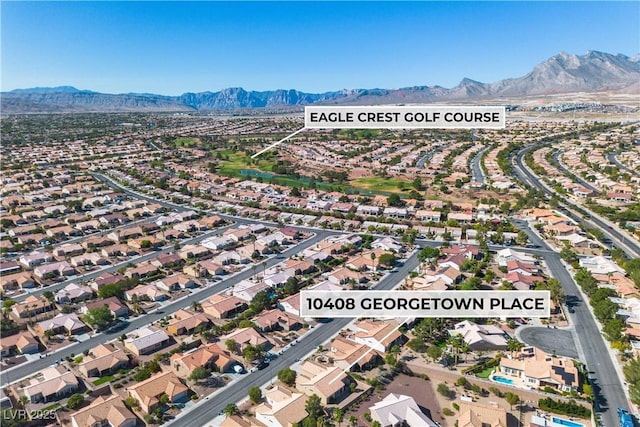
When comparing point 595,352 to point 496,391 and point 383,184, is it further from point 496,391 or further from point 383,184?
point 383,184

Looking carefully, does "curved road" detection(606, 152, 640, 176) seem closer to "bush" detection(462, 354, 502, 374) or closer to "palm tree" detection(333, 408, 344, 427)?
"bush" detection(462, 354, 502, 374)

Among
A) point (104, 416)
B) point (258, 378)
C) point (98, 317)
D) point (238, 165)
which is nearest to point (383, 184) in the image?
point (238, 165)

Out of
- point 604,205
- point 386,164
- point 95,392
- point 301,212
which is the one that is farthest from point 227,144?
point 95,392

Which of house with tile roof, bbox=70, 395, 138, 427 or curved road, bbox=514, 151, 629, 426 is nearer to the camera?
house with tile roof, bbox=70, 395, 138, 427

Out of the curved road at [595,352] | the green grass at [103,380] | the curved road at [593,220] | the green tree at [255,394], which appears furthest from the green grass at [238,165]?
the green tree at [255,394]

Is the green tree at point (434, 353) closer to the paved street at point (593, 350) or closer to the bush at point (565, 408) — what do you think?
the bush at point (565, 408)

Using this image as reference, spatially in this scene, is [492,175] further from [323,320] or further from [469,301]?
[469,301]

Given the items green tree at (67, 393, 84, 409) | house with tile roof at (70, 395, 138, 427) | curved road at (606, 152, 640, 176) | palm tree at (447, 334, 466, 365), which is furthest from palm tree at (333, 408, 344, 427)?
curved road at (606, 152, 640, 176)
